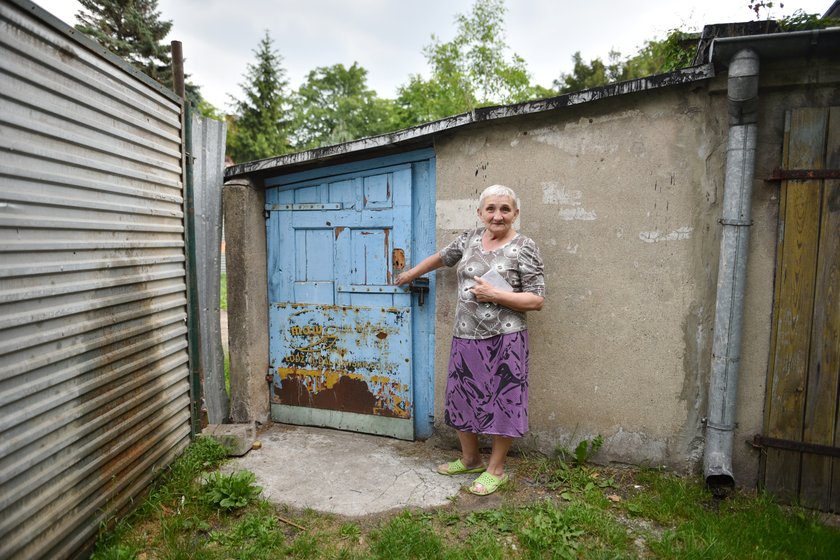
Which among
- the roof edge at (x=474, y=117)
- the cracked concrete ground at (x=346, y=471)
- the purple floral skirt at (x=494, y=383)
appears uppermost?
the roof edge at (x=474, y=117)

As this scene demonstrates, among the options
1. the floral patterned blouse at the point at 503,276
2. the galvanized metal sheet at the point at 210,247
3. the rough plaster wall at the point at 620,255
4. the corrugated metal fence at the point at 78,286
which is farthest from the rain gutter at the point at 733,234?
the galvanized metal sheet at the point at 210,247

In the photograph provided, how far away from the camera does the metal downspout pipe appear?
2.92 metres

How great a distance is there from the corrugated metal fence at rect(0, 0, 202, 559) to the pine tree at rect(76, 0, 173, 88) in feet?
63.0

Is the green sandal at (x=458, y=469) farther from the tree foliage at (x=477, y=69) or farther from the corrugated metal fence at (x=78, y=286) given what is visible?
the tree foliage at (x=477, y=69)

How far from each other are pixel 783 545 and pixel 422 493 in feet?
6.85

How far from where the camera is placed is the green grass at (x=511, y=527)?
8.49ft

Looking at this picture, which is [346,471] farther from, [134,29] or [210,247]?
[134,29]

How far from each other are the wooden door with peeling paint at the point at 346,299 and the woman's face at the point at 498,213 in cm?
89

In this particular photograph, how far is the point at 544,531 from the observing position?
275 centimetres

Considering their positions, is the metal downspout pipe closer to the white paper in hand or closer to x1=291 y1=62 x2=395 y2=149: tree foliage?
the white paper in hand

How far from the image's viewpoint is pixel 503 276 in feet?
10.1

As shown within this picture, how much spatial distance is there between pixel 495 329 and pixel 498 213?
0.76 m

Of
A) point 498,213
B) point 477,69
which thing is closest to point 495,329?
point 498,213

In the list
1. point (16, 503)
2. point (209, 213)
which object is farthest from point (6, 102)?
point (209, 213)
